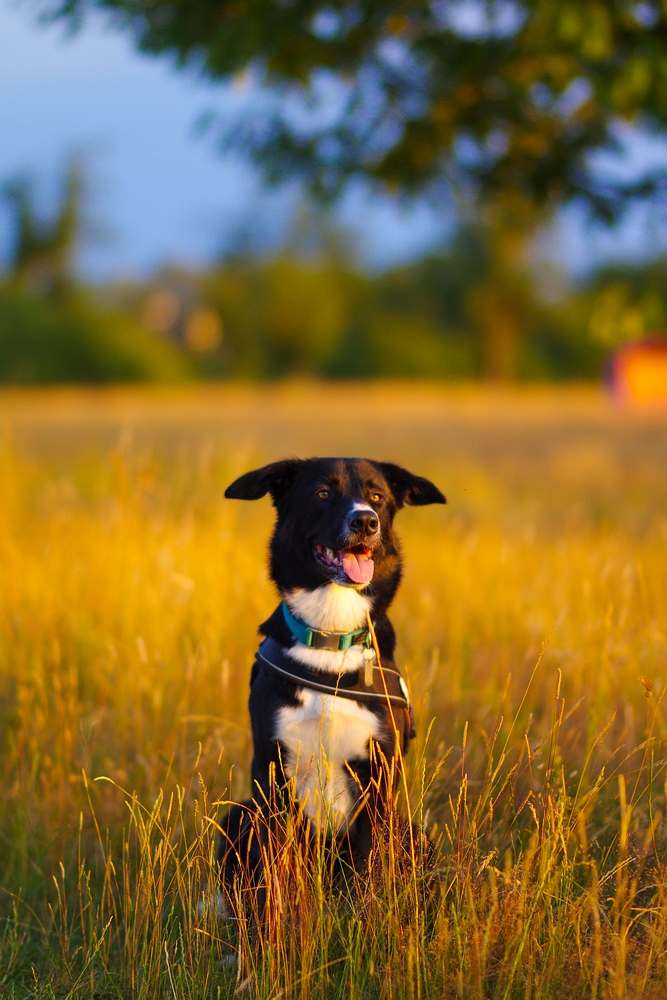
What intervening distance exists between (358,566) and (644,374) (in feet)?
80.4

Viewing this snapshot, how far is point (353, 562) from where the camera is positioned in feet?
9.97

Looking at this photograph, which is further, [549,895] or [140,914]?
[140,914]

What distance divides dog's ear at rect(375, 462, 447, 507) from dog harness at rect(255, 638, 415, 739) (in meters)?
0.61

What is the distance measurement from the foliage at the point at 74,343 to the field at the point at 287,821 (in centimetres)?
2921

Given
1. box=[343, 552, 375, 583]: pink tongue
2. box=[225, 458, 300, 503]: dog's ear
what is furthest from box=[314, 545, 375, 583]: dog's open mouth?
box=[225, 458, 300, 503]: dog's ear

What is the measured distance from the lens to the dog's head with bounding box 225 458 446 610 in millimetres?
3014

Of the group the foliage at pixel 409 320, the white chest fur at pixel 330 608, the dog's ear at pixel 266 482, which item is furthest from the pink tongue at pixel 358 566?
the foliage at pixel 409 320

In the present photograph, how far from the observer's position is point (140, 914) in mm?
2873

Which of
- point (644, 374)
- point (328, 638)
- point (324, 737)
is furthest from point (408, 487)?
point (644, 374)

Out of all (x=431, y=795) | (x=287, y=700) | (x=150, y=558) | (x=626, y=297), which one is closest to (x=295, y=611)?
(x=287, y=700)

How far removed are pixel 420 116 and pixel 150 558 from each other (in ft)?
22.1

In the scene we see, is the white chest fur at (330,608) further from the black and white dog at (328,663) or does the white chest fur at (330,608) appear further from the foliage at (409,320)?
the foliage at (409,320)

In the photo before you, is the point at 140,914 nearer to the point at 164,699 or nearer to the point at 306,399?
the point at 164,699

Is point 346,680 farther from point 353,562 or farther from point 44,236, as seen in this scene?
point 44,236
